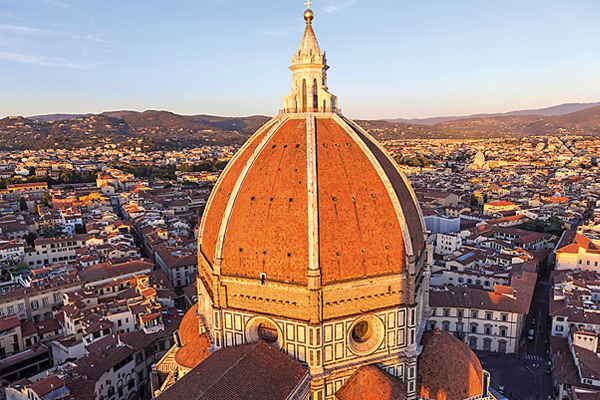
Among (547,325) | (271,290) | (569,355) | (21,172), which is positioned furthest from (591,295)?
(21,172)

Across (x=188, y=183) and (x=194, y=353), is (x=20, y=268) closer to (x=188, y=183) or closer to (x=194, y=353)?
(x=194, y=353)

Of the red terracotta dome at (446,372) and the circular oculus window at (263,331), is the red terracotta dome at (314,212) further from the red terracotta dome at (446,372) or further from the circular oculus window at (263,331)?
the red terracotta dome at (446,372)

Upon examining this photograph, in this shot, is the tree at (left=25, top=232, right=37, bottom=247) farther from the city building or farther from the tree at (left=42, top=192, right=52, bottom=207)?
the city building

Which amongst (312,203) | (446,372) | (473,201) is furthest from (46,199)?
(446,372)

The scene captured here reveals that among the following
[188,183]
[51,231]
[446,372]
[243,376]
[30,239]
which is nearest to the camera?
[243,376]

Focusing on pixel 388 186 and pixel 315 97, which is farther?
pixel 315 97

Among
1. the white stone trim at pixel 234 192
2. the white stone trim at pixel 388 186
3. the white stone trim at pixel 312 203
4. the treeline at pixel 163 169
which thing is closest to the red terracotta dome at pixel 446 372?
the white stone trim at pixel 388 186

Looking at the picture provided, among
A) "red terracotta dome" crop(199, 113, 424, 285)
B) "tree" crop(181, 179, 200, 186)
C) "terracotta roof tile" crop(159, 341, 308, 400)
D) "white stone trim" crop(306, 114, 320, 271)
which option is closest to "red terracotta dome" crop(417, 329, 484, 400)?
"red terracotta dome" crop(199, 113, 424, 285)
